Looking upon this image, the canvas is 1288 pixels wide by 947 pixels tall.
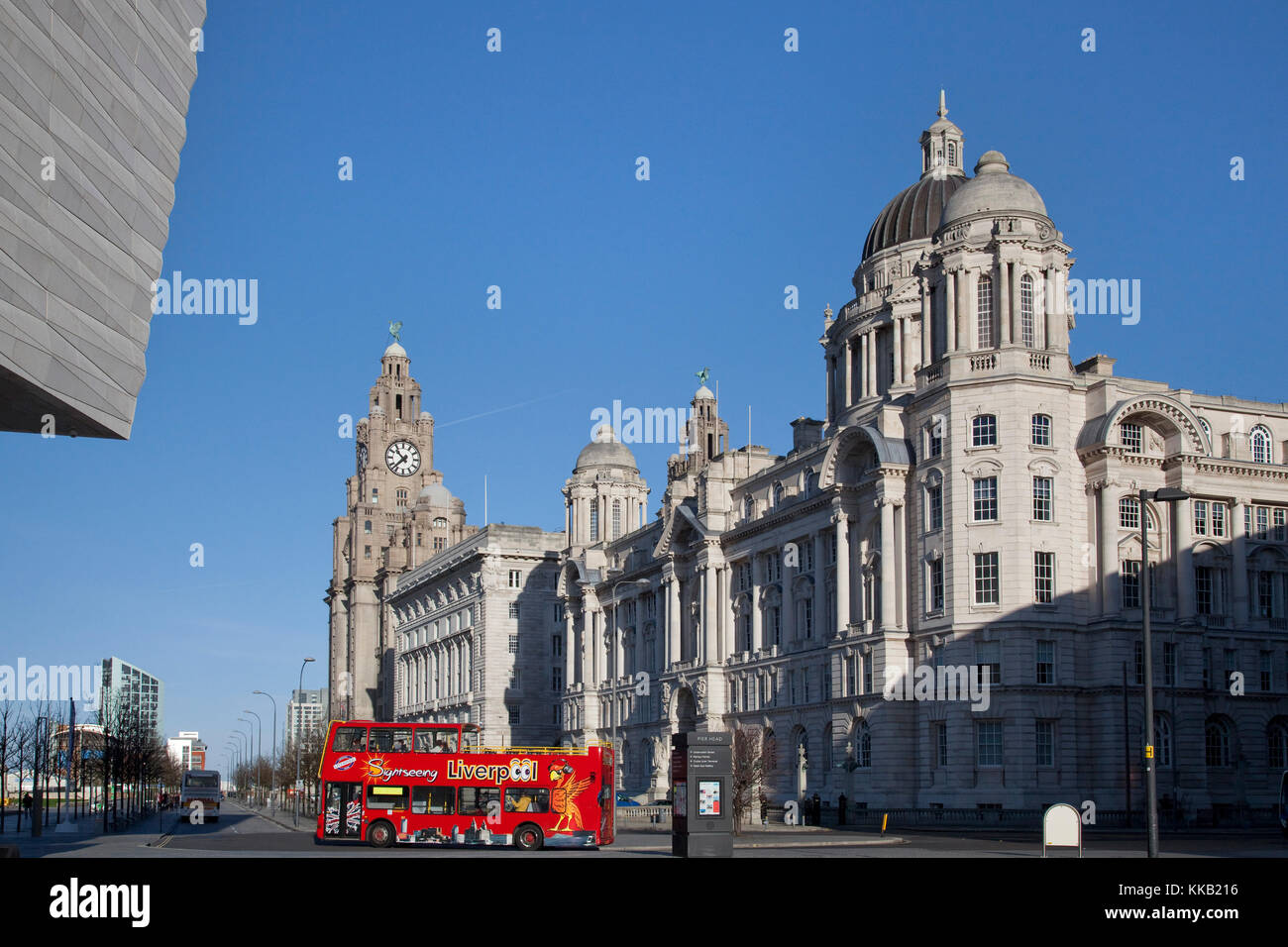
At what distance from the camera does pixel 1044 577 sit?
70312 mm

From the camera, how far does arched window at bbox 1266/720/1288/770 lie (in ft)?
237

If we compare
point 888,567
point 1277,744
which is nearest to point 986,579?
point 888,567

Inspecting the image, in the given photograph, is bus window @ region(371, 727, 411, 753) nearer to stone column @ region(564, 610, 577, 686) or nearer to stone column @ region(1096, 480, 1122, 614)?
stone column @ region(1096, 480, 1122, 614)

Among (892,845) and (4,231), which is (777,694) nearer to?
(892,845)

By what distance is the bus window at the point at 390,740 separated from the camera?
49.5 meters

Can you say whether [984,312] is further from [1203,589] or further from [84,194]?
[84,194]

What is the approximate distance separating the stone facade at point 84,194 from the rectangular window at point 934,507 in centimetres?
4298

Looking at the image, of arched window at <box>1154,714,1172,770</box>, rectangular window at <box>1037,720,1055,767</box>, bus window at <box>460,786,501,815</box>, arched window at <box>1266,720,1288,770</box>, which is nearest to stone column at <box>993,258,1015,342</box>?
rectangular window at <box>1037,720,1055,767</box>

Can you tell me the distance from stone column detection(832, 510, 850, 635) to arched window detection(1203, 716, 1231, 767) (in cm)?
1812

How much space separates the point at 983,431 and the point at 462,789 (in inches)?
1317

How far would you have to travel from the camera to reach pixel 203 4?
42.0 meters
